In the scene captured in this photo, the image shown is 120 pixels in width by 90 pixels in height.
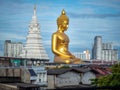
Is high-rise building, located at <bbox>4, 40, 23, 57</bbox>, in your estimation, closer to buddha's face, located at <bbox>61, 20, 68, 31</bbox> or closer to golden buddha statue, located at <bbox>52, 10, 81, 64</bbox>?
buddha's face, located at <bbox>61, 20, 68, 31</bbox>

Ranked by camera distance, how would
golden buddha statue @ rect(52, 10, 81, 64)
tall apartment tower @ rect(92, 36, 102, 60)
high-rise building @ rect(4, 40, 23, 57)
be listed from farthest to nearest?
tall apartment tower @ rect(92, 36, 102, 60)
high-rise building @ rect(4, 40, 23, 57)
golden buddha statue @ rect(52, 10, 81, 64)

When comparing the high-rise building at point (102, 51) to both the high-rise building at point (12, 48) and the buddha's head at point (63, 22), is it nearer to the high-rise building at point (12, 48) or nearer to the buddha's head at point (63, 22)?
the high-rise building at point (12, 48)

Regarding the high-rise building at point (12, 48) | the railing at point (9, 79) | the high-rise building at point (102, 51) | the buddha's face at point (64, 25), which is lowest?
the high-rise building at point (102, 51)

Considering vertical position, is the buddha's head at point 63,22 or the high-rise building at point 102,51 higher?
the buddha's head at point 63,22

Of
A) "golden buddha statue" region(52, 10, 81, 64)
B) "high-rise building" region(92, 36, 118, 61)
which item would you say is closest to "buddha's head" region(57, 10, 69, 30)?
"golden buddha statue" region(52, 10, 81, 64)

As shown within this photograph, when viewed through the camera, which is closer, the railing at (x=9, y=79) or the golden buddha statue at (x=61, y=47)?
the railing at (x=9, y=79)

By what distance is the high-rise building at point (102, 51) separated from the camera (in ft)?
377

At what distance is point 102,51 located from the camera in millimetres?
119562

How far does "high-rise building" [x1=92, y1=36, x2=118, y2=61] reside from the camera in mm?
114875

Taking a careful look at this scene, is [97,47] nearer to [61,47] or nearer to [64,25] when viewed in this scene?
[64,25]

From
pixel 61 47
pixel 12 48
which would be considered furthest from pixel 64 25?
pixel 12 48

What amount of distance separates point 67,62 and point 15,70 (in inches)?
729

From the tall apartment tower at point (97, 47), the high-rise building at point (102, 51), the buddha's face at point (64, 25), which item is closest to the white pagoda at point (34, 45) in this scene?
the buddha's face at point (64, 25)

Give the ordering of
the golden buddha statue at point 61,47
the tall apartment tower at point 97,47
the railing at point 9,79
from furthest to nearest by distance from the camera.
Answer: the tall apartment tower at point 97,47, the golden buddha statue at point 61,47, the railing at point 9,79
